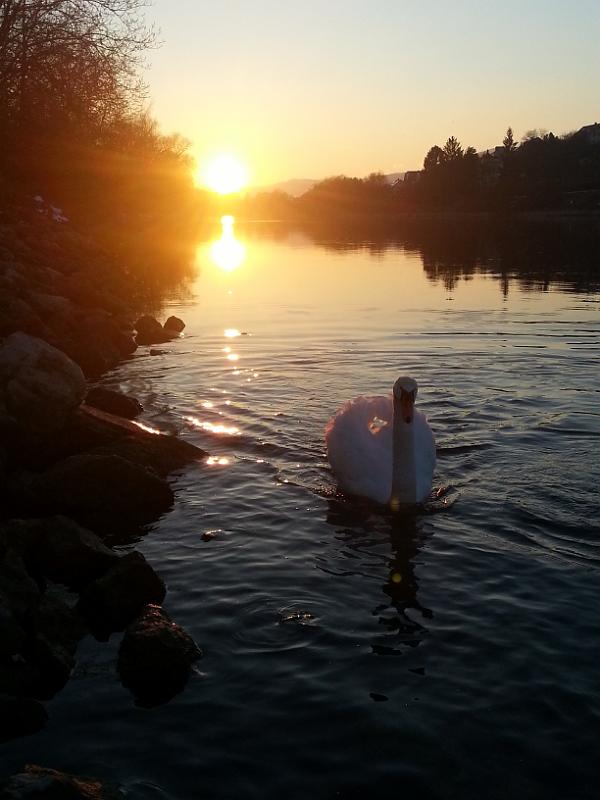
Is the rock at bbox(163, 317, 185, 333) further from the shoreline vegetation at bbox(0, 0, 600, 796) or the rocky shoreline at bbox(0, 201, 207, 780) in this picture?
the rocky shoreline at bbox(0, 201, 207, 780)

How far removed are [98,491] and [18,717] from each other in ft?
15.4

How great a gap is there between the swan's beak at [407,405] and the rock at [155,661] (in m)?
4.38

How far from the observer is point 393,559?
Result: 9.77 meters

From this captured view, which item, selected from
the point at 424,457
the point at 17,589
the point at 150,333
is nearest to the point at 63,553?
the point at 17,589

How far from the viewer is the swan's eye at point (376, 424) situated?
11945 mm

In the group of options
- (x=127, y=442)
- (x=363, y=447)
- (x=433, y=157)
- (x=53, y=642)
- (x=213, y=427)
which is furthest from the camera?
(x=433, y=157)

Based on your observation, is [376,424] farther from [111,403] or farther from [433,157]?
[433,157]

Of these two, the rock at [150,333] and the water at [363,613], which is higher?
the rock at [150,333]

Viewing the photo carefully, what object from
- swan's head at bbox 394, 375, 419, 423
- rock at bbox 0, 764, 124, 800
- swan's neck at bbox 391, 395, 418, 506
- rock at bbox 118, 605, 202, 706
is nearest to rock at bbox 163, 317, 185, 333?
swan's neck at bbox 391, 395, 418, 506

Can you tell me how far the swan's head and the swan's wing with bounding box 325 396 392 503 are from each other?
870 mm

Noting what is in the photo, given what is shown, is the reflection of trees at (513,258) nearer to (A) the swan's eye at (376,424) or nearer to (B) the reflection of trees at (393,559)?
(A) the swan's eye at (376,424)

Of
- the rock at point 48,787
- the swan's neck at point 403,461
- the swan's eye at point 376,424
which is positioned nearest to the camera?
the rock at point 48,787

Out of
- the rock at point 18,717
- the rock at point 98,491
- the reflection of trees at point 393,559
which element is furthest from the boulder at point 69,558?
the reflection of trees at point 393,559

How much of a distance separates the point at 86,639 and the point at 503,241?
77195mm
